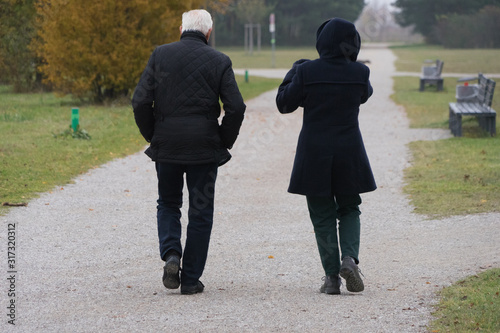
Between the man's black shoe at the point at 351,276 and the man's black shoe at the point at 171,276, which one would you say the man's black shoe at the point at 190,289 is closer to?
the man's black shoe at the point at 171,276

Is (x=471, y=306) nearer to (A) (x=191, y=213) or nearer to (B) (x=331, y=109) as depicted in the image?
(B) (x=331, y=109)

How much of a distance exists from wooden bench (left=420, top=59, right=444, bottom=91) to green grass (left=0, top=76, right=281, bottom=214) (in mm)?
10879

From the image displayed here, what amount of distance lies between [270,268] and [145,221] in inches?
78.7

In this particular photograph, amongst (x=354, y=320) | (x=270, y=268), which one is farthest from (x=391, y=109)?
(x=354, y=320)

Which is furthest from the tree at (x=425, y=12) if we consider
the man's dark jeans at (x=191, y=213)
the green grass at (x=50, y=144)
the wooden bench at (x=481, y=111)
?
the man's dark jeans at (x=191, y=213)

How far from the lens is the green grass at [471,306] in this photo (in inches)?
158

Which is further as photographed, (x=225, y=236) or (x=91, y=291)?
(x=225, y=236)

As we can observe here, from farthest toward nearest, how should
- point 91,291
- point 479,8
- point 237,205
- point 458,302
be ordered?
point 479,8 → point 237,205 → point 91,291 → point 458,302

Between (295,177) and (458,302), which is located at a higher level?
(295,177)

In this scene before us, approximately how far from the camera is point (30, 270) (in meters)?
5.30

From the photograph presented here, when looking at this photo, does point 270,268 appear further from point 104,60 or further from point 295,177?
point 104,60

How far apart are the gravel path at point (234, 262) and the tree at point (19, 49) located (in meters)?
14.4

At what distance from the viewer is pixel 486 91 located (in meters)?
13.8

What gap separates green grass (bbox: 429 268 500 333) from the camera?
13.1 ft
